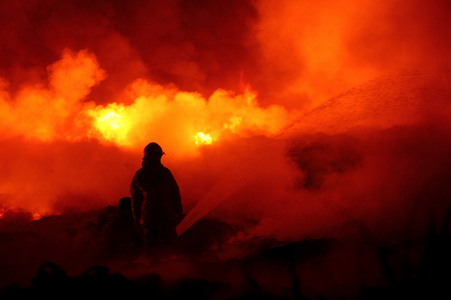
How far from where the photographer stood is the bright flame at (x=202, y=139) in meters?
12.4

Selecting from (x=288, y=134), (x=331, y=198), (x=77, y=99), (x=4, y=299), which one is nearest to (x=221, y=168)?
(x=288, y=134)

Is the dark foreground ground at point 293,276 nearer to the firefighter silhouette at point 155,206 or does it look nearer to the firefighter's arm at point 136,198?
the firefighter silhouette at point 155,206

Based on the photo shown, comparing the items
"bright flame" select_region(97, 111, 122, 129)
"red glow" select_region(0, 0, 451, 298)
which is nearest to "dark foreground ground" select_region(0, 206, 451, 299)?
"red glow" select_region(0, 0, 451, 298)

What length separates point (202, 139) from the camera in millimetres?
12609

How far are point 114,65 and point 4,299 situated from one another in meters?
11.1

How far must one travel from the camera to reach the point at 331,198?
247 inches

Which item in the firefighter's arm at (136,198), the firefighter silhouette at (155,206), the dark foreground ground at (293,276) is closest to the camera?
the dark foreground ground at (293,276)

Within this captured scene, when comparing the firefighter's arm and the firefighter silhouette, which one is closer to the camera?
the firefighter silhouette

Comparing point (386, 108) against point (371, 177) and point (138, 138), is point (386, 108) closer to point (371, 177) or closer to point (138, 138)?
point (371, 177)

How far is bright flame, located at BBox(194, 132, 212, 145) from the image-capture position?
1242cm

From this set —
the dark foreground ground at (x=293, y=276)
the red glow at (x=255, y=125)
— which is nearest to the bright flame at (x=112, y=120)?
the red glow at (x=255, y=125)

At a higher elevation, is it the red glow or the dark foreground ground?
the red glow

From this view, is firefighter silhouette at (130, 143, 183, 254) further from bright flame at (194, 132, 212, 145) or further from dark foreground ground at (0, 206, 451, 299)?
bright flame at (194, 132, 212, 145)

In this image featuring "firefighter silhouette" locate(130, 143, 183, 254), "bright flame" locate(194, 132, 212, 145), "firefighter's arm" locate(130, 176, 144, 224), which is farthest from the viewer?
"bright flame" locate(194, 132, 212, 145)
